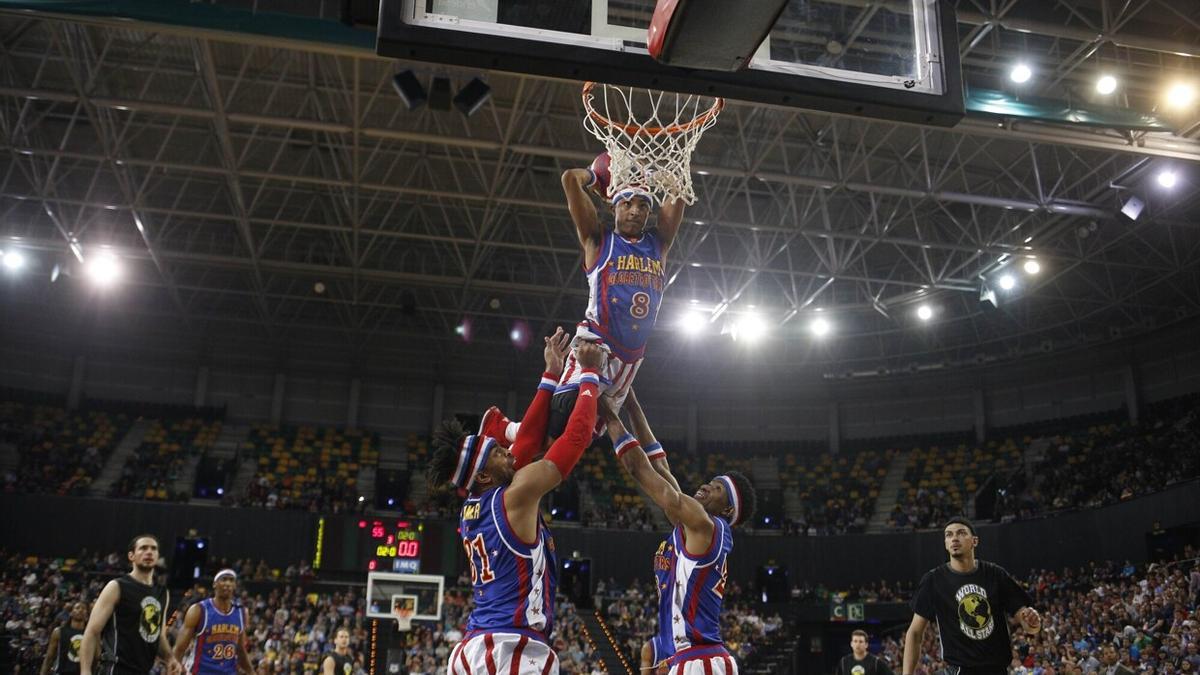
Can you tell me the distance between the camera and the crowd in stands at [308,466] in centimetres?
3167

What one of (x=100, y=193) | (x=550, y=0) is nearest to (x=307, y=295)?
(x=100, y=193)

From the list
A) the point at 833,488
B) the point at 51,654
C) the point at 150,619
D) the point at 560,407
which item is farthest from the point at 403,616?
the point at 833,488

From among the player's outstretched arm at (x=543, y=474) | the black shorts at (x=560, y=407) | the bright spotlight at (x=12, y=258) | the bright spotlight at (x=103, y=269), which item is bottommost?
the player's outstretched arm at (x=543, y=474)

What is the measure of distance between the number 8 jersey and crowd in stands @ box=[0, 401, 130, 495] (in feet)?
92.7

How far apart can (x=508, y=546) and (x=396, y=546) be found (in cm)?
2284

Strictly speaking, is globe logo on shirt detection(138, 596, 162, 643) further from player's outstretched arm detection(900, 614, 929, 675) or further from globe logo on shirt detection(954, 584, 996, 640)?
globe logo on shirt detection(954, 584, 996, 640)

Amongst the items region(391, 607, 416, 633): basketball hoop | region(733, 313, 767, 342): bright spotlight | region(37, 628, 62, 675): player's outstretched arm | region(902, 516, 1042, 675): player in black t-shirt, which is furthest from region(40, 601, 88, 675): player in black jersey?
region(733, 313, 767, 342): bright spotlight

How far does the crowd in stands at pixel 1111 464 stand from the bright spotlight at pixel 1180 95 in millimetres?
11254

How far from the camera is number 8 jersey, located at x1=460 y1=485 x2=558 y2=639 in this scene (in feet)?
19.6

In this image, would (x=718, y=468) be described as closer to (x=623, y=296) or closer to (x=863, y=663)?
(x=863, y=663)

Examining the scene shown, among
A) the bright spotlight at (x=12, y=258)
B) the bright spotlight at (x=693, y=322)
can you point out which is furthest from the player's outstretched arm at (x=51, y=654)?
the bright spotlight at (x=693, y=322)

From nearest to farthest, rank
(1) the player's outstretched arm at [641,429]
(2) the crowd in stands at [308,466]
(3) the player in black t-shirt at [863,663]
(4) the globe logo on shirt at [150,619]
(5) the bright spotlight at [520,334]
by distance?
(1) the player's outstretched arm at [641,429] < (4) the globe logo on shirt at [150,619] < (3) the player in black t-shirt at [863,663] < (2) the crowd in stands at [308,466] < (5) the bright spotlight at [520,334]

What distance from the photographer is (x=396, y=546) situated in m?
27.8

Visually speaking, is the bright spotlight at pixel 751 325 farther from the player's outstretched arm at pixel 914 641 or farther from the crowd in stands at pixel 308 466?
the player's outstretched arm at pixel 914 641
